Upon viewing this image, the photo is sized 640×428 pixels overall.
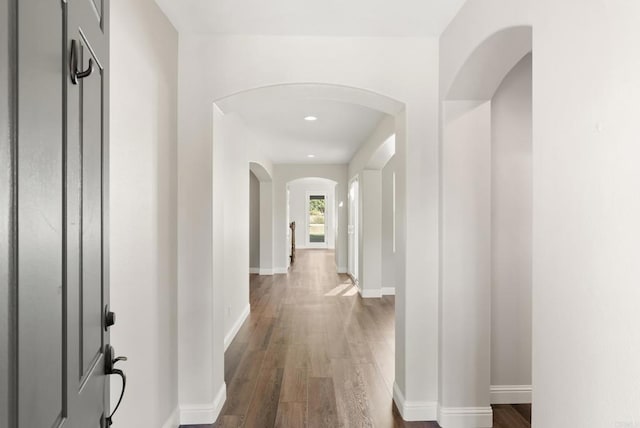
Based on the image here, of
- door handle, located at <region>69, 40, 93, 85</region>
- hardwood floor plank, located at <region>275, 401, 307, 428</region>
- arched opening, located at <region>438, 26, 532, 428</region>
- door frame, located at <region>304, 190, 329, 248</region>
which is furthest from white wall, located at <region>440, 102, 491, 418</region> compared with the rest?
door frame, located at <region>304, 190, 329, 248</region>

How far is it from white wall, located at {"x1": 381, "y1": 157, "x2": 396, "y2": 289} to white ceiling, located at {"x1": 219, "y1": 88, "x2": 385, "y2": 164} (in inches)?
37.2

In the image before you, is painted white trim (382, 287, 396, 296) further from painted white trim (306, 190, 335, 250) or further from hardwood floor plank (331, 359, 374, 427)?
painted white trim (306, 190, 335, 250)

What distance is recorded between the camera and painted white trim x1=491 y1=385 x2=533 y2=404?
2945mm

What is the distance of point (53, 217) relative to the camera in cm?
75

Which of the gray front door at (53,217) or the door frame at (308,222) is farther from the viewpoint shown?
the door frame at (308,222)

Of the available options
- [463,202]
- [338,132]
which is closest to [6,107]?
[463,202]

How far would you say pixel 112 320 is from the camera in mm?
1177

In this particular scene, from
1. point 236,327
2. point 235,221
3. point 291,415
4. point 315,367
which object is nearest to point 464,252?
point 291,415

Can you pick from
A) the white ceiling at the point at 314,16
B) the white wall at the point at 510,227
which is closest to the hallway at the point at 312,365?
the white wall at the point at 510,227

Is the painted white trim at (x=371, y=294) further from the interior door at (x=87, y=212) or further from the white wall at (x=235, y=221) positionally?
the interior door at (x=87, y=212)

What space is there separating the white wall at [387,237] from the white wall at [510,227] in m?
3.90

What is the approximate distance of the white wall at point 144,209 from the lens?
5.76 ft

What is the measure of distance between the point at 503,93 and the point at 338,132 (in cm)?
294

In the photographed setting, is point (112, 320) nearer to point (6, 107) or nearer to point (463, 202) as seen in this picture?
point (6, 107)
